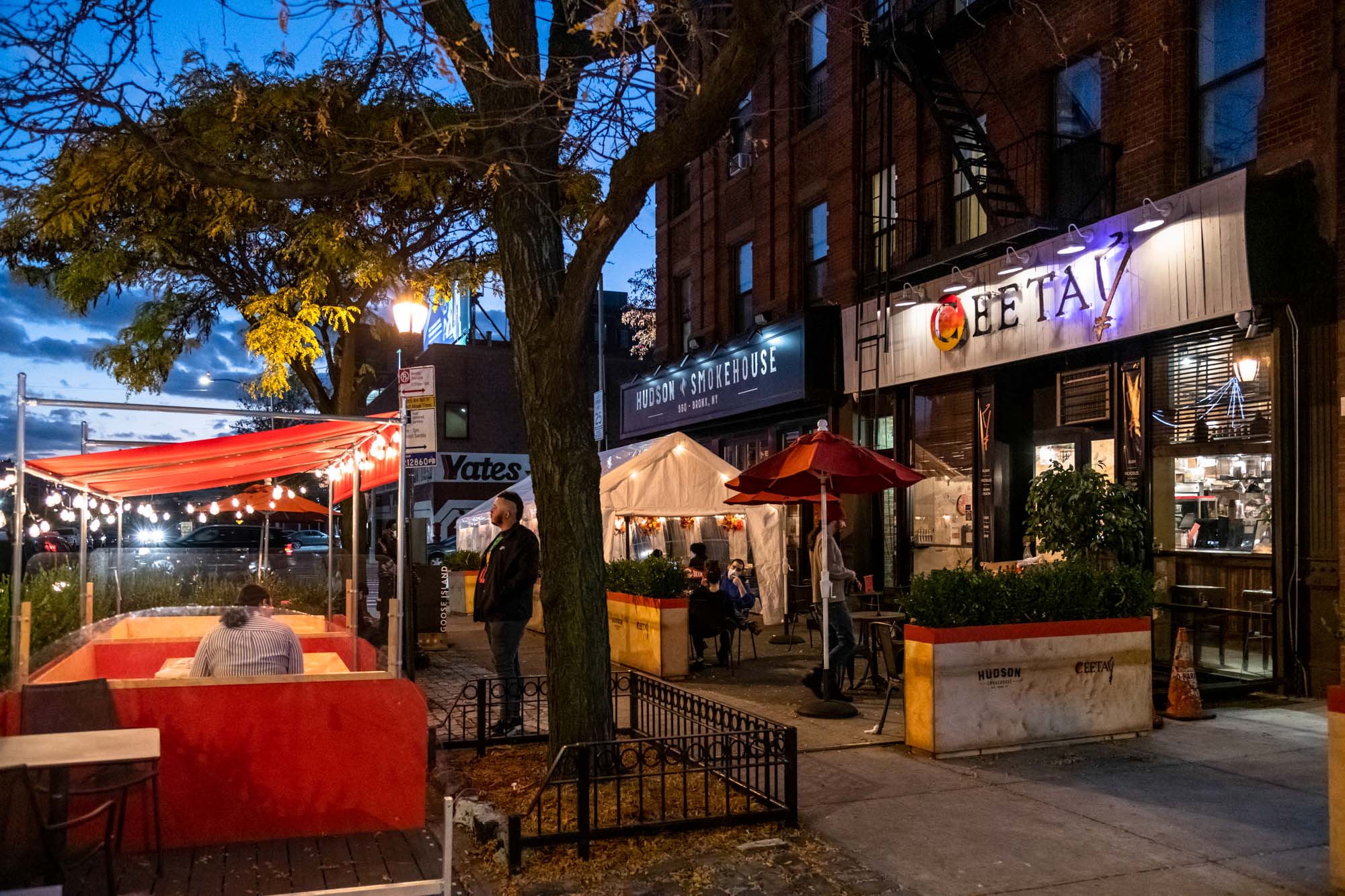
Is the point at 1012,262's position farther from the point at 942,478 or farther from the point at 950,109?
the point at 942,478

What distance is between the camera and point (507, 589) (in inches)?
360

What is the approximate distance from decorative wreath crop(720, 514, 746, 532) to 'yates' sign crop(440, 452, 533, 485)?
25043 mm

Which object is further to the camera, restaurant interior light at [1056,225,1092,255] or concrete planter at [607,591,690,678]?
restaurant interior light at [1056,225,1092,255]

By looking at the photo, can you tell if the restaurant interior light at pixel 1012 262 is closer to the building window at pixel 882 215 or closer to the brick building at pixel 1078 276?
the brick building at pixel 1078 276

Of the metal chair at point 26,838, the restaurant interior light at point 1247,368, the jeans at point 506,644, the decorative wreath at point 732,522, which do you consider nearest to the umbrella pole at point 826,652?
the jeans at point 506,644

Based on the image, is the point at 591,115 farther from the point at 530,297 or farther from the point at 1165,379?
Result: the point at 1165,379

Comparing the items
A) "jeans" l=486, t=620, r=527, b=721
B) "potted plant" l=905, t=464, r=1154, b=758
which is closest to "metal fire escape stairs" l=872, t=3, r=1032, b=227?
"potted plant" l=905, t=464, r=1154, b=758

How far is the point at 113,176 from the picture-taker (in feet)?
40.2

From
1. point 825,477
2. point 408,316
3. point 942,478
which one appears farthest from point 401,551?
point 942,478

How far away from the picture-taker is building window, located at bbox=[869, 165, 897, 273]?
16969 millimetres

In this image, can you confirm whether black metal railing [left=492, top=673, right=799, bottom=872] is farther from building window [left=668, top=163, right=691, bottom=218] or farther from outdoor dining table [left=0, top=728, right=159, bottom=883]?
building window [left=668, top=163, right=691, bottom=218]

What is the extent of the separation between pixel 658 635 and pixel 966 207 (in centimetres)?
776

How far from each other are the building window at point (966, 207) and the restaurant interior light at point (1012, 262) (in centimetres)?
135

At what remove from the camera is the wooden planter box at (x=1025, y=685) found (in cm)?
826
